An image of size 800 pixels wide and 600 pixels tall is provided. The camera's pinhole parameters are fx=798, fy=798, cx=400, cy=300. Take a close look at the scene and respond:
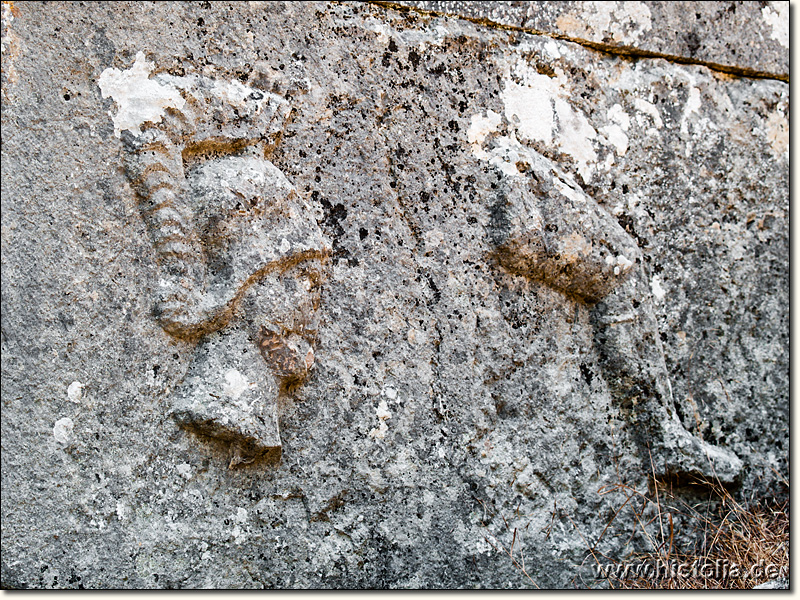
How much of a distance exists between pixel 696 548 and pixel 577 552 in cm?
35

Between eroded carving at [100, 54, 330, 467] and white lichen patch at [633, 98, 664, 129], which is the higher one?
white lichen patch at [633, 98, 664, 129]

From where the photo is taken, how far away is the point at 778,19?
2.38 m

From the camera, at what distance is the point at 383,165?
1.91 m

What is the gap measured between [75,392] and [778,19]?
A: 7.18ft

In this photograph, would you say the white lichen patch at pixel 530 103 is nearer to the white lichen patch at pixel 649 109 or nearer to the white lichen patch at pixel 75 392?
the white lichen patch at pixel 649 109

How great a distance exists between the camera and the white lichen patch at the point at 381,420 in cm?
182

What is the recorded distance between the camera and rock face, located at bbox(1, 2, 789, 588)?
1593 mm

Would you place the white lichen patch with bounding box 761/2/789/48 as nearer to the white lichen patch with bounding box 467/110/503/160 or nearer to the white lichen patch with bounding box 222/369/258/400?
the white lichen patch with bounding box 467/110/503/160

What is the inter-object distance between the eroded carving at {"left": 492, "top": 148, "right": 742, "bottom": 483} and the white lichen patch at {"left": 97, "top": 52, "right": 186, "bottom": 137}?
2.73 ft

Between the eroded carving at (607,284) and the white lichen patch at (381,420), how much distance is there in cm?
48

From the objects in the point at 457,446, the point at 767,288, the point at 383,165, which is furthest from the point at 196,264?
the point at 767,288

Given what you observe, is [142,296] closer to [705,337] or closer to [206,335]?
[206,335]

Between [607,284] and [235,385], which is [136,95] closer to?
[235,385]

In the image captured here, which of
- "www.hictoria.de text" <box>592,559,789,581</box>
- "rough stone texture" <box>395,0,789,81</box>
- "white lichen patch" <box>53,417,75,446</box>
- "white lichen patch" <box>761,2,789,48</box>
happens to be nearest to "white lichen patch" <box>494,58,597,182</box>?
"rough stone texture" <box>395,0,789,81</box>
